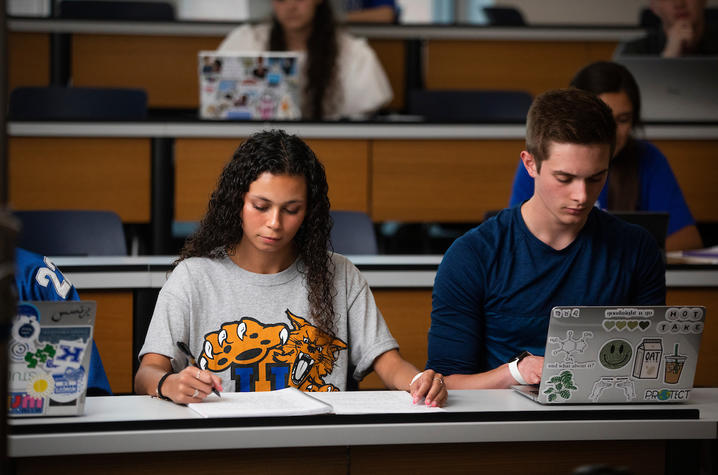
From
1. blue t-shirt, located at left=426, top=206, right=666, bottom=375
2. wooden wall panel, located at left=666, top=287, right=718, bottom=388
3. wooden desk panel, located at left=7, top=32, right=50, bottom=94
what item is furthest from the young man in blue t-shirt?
wooden desk panel, located at left=7, top=32, right=50, bottom=94

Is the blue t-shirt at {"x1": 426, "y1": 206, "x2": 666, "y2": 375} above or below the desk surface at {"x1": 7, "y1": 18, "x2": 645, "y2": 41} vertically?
below

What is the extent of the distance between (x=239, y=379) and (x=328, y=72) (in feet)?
8.47

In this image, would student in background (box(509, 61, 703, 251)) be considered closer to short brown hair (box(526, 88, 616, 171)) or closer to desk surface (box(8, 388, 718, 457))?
short brown hair (box(526, 88, 616, 171))

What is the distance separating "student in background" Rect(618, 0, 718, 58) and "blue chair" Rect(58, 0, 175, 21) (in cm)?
247

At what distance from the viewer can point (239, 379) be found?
166 cm

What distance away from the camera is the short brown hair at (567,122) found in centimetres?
163

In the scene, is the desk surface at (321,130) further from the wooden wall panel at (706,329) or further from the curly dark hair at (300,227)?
the curly dark hair at (300,227)

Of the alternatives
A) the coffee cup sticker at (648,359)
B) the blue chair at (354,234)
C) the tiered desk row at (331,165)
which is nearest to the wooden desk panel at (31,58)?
the tiered desk row at (331,165)

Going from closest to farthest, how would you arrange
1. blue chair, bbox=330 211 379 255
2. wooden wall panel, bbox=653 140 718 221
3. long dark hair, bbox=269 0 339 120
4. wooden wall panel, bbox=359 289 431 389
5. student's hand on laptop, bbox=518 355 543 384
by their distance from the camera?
student's hand on laptop, bbox=518 355 543 384 → wooden wall panel, bbox=359 289 431 389 → blue chair, bbox=330 211 379 255 → wooden wall panel, bbox=653 140 718 221 → long dark hair, bbox=269 0 339 120

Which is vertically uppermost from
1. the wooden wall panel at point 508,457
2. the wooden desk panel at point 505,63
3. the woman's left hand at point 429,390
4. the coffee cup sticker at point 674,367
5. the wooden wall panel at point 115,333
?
the wooden desk panel at point 505,63

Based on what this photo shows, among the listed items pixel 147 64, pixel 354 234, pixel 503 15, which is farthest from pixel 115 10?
pixel 354 234

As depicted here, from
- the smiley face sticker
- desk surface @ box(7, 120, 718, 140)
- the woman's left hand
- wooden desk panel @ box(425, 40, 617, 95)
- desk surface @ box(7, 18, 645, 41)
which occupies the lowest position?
the woman's left hand

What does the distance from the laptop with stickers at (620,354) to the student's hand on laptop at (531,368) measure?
8 cm

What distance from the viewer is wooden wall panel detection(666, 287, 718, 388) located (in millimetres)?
2432
